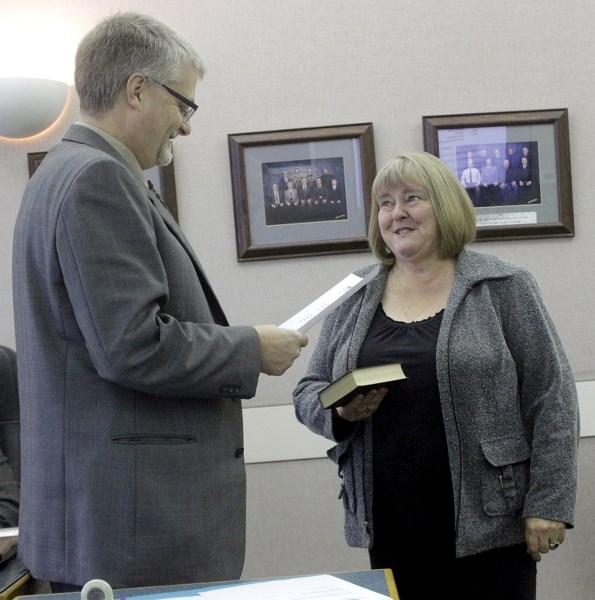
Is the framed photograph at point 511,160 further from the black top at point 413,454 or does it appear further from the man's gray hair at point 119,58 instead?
the man's gray hair at point 119,58

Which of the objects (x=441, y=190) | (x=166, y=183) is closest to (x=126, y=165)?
Answer: (x=441, y=190)

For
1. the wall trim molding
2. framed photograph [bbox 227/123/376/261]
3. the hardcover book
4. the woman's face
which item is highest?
framed photograph [bbox 227/123/376/261]

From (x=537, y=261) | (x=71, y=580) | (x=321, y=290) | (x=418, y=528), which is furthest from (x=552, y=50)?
(x=71, y=580)

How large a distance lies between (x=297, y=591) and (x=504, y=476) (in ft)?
3.09

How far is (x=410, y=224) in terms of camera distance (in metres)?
2.38

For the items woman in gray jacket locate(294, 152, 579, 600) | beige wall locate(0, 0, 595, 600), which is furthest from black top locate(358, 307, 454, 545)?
beige wall locate(0, 0, 595, 600)

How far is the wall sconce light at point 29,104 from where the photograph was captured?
3.10 meters

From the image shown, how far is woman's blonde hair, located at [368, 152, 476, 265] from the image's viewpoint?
93.5 inches

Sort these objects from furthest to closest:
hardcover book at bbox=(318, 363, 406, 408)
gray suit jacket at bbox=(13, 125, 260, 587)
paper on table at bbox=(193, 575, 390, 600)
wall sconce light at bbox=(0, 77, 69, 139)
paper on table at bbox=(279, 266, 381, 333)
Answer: wall sconce light at bbox=(0, 77, 69, 139) → hardcover book at bbox=(318, 363, 406, 408) → paper on table at bbox=(279, 266, 381, 333) → gray suit jacket at bbox=(13, 125, 260, 587) → paper on table at bbox=(193, 575, 390, 600)

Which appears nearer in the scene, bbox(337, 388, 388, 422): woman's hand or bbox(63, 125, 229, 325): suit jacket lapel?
bbox(63, 125, 229, 325): suit jacket lapel

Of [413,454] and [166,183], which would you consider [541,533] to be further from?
[166,183]

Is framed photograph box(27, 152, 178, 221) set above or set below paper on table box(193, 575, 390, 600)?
above

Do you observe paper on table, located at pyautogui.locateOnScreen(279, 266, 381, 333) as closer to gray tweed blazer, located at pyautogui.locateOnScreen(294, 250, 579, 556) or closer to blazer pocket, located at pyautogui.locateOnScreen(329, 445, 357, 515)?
gray tweed blazer, located at pyautogui.locateOnScreen(294, 250, 579, 556)

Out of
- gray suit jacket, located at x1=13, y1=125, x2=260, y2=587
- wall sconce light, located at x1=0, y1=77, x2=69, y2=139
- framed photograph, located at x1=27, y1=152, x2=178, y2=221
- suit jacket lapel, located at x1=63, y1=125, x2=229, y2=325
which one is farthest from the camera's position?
framed photograph, located at x1=27, y1=152, x2=178, y2=221
